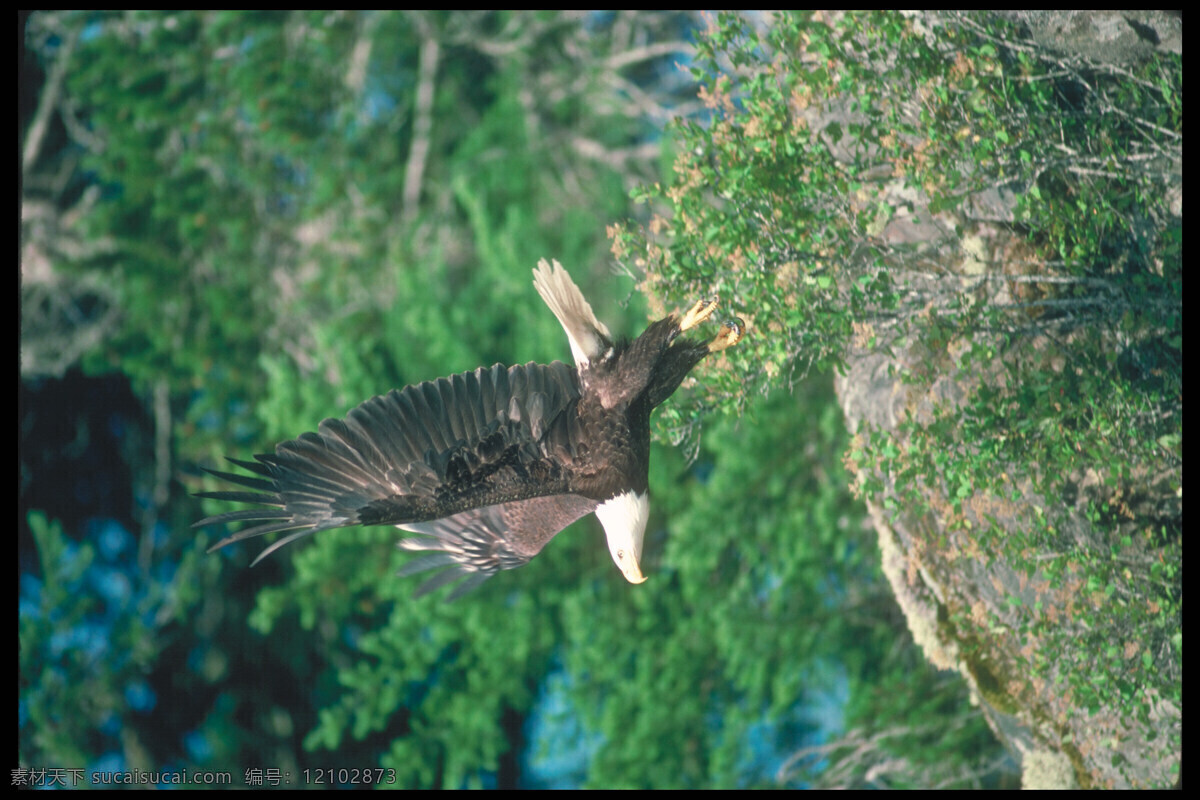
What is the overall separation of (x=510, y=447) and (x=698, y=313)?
1.02 meters

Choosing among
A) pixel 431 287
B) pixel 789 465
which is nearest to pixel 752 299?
pixel 789 465

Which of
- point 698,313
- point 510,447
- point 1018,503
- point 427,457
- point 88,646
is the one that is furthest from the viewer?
point 88,646

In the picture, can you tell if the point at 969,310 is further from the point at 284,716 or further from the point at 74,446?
the point at 74,446

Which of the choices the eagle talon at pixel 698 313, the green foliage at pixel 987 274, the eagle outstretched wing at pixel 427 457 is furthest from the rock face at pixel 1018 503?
the eagle outstretched wing at pixel 427 457

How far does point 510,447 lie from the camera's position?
5043mm

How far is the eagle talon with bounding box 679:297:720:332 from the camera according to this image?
17.2 ft

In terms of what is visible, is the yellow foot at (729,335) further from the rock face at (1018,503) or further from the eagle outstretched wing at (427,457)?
the eagle outstretched wing at (427,457)

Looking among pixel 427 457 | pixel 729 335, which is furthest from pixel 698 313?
pixel 427 457

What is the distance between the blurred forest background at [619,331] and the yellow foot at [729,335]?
3.0 inches

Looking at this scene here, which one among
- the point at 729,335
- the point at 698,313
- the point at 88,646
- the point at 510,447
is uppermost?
the point at 698,313

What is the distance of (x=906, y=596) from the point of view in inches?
268

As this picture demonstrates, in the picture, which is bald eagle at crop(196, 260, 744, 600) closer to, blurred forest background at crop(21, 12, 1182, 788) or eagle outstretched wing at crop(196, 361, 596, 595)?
eagle outstretched wing at crop(196, 361, 596, 595)

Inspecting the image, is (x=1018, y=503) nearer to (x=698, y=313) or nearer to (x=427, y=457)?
(x=698, y=313)

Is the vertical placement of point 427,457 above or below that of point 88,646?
above
